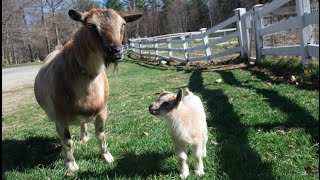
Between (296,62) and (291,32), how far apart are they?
196 centimetres

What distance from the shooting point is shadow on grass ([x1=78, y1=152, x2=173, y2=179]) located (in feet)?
12.9

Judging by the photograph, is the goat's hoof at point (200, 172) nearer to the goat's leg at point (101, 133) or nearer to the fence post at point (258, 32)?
the goat's leg at point (101, 133)

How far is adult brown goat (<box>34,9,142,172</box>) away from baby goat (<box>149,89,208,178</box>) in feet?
2.26

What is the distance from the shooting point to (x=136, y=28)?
68688 mm

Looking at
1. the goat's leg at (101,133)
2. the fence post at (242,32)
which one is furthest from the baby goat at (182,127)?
the fence post at (242,32)

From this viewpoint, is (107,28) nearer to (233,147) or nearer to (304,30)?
(233,147)

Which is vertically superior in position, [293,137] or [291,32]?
[291,32]

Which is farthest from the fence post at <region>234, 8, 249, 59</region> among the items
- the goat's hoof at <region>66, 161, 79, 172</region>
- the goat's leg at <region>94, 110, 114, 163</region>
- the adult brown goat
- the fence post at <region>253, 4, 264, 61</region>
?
the goat's hoof at <region>66, 161, 79, 172</region>

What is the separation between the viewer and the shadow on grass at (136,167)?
3943mm

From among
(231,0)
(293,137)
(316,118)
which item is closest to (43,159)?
(293,137)

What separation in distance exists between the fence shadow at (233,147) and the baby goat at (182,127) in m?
0.30

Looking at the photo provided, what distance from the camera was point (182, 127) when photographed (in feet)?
12.7

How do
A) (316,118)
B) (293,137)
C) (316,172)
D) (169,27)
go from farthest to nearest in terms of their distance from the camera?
(169,27)
(316,118)
(293,137)
(316,172)

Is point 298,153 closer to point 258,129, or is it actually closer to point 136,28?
point 258,129
